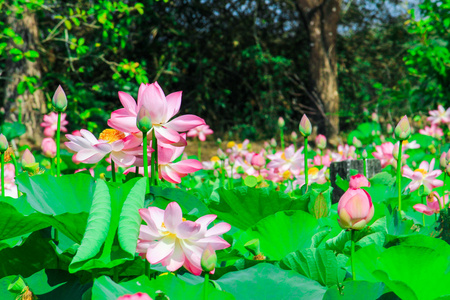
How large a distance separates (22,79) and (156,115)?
13.3 ft

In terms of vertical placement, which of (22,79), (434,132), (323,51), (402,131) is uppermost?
(323,51)

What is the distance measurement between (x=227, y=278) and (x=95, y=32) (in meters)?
5.87

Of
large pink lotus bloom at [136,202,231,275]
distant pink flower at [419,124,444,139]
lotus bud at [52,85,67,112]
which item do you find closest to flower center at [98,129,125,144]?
lotus bud at [52,85,67,112]

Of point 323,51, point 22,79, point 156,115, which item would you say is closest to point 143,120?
point 156,115

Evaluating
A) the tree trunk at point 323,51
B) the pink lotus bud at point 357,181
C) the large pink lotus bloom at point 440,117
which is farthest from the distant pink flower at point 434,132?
the tree trunk at point 323,51

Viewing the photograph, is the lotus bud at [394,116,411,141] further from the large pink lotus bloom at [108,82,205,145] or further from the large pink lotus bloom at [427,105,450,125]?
the large pink lotus bloom at [427,105,450,125]

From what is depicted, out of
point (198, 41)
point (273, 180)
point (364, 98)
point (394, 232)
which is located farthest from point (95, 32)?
point (394, 232)

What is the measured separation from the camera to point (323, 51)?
589cm

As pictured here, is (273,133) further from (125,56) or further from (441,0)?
(441,0)

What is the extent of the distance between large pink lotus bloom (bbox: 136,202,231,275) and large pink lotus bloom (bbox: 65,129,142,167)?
0.18m

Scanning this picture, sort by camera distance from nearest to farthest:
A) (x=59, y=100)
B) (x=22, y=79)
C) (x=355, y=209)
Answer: (x=355, y=209)
(x=59, y=100)
(x=22, y=79)

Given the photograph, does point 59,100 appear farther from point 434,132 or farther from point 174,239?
point 434,132

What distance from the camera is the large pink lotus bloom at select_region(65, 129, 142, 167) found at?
0.68m

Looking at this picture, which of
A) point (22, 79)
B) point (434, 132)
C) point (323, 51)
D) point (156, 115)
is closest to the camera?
point (156, 115)
